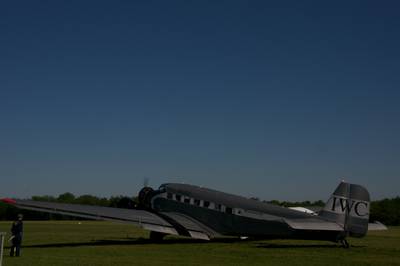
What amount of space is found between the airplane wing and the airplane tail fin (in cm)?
772

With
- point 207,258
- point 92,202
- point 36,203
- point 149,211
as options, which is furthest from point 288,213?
point 92,202

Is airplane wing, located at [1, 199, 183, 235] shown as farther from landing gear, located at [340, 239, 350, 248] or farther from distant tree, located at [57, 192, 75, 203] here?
distant tree, located at [57, 192, 75, 203]

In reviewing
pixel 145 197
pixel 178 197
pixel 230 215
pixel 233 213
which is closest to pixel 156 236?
pixel 178 197

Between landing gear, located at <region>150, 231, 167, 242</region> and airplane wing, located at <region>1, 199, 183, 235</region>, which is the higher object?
airplane wing, located at <region>1, 199, 183, 235</region>

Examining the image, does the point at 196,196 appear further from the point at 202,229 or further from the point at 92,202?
the point at 92,202

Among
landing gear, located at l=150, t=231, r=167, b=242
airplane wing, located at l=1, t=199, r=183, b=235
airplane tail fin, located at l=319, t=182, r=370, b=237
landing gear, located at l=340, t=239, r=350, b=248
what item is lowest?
landing gear, located at l=150, t=231, r=167, b=242

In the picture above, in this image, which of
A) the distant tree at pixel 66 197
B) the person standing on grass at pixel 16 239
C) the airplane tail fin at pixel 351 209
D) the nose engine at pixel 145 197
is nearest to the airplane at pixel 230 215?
the airplane tail fin at pixel 351 209

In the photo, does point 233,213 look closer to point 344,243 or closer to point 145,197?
point 344,243

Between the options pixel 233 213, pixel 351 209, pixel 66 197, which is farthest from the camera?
pixel 66 197

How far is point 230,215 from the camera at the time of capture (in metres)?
25.3

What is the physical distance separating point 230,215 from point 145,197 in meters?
6.88

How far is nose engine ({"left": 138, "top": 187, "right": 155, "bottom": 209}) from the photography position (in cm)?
3004

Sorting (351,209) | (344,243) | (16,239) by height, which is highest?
(351,209)

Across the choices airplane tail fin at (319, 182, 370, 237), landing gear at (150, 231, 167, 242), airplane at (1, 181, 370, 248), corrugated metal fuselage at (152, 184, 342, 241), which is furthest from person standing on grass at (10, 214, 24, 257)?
airplane tail fin at (319, 182, 370, 237)
